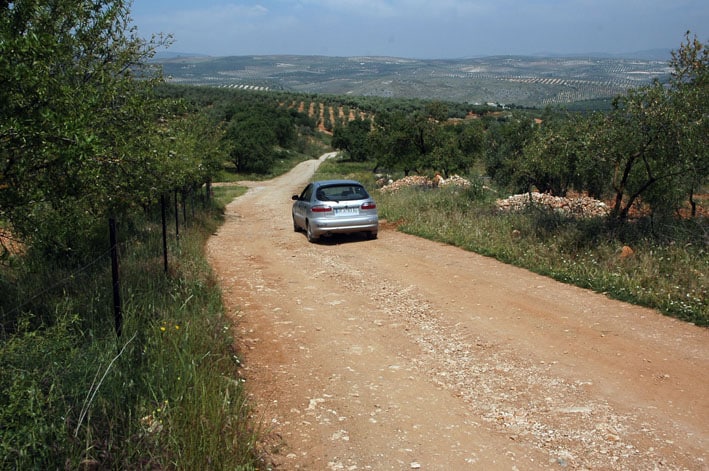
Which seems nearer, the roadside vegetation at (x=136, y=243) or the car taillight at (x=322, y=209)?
the roadside vegetation at (x=136, y=243)

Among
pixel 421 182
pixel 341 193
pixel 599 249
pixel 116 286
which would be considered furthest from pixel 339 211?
pixel 421 182

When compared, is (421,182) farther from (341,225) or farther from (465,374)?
(465,374)

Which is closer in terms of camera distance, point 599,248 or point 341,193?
point 599,248

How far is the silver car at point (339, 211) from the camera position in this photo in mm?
13188

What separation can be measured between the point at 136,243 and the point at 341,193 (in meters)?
5.55

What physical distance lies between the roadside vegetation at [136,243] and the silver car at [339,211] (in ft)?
5.14

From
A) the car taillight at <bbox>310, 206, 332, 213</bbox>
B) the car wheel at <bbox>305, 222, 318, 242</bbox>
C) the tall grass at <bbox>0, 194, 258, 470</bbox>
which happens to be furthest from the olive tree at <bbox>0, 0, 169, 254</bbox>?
the car wheel at <bbox>305, 222, 318, 242</bbox>

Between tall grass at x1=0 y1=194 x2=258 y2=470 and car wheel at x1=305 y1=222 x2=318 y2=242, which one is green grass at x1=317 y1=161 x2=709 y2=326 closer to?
car wheel at x1=305 y1=222 x2=318 y2=242

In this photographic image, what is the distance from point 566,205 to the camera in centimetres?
1589

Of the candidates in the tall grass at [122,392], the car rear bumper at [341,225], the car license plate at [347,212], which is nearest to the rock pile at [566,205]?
the car rear bumper at [341,225]

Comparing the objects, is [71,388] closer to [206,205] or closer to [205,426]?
[205,426]

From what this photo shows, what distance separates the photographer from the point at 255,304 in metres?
8.12

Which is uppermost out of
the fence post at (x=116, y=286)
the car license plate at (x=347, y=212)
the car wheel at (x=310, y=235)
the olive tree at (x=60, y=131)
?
the olive tree at (x=60, y=131)

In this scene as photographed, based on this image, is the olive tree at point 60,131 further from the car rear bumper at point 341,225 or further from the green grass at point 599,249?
the green grass at point 599,249
